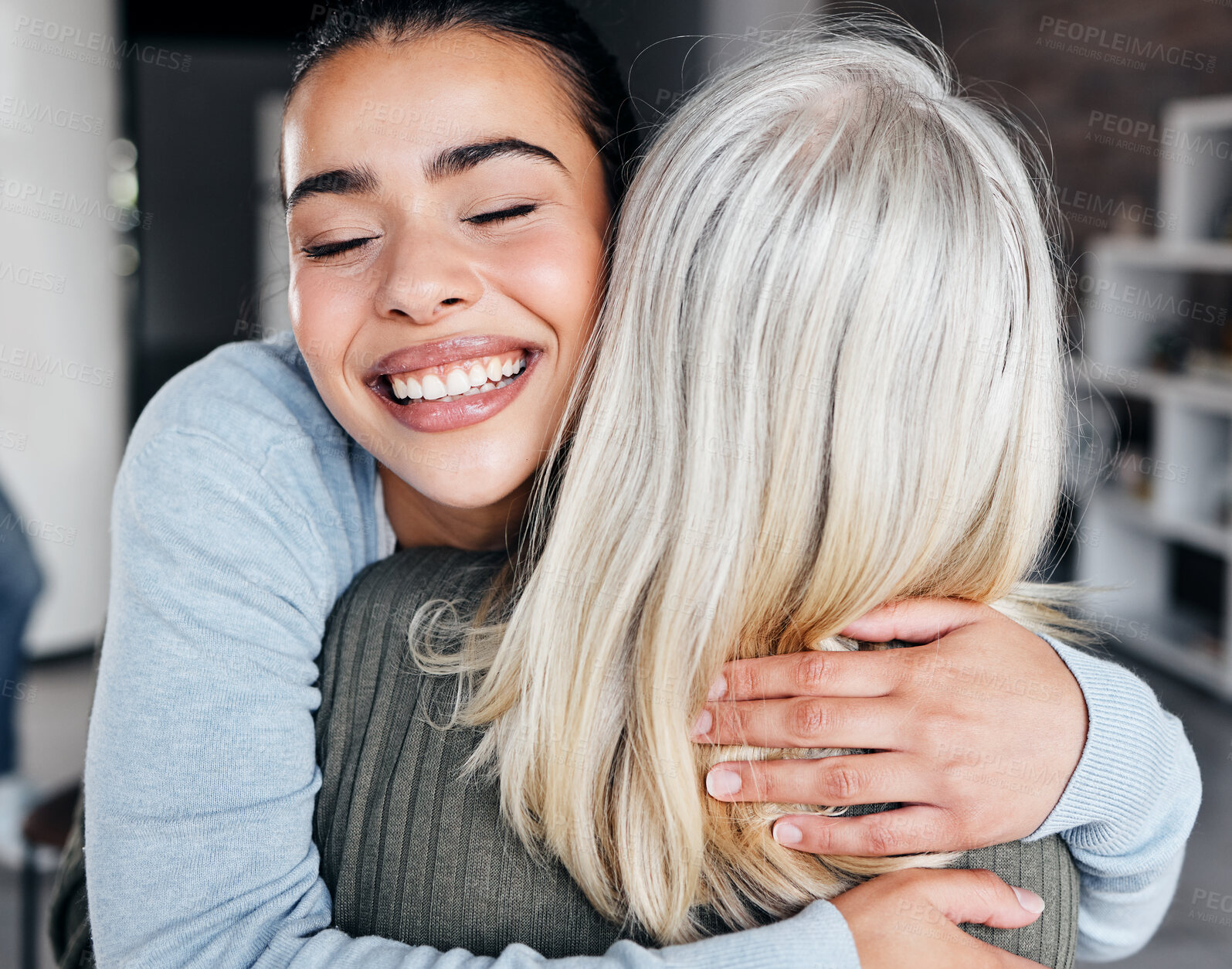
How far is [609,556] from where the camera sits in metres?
0.85

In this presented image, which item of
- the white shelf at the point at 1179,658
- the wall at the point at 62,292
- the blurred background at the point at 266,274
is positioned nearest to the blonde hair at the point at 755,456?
the blurred background at the point at 266,274

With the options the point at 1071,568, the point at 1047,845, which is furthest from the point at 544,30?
the point at 1071,568

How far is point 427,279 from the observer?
896 millimetres

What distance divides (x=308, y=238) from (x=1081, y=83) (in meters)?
4.71

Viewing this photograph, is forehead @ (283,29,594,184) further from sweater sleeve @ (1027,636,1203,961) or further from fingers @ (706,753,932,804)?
sweater sleeve @ (1027,636,1203,961)

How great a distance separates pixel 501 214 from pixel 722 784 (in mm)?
537

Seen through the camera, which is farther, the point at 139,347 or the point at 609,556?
the point at 139,347

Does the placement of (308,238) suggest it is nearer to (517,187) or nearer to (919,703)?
(517,187)

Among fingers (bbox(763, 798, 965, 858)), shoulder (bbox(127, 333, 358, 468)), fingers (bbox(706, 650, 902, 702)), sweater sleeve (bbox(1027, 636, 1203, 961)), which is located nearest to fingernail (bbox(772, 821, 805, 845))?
fingers (bbox(763, 798, 965, 858))

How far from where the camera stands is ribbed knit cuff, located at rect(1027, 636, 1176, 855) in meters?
0.85

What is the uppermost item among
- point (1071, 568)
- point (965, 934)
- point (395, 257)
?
point (395, 257)

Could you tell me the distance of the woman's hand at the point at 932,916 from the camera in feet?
2.50

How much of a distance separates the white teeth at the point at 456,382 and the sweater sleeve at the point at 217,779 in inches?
8.4

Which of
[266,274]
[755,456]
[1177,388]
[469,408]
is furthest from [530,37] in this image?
[1177,388]
